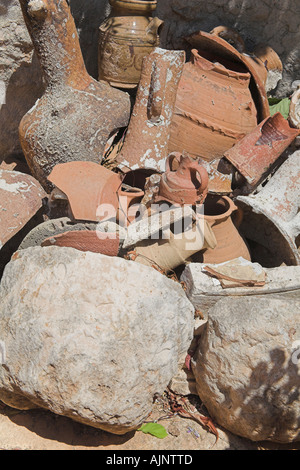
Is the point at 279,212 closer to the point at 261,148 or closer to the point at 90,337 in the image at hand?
the point at 261,148

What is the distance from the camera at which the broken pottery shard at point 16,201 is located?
299cm

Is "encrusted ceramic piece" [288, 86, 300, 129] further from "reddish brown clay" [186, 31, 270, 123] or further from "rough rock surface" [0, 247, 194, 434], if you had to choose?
"rough rock surface" [0, 247, 194, 434]

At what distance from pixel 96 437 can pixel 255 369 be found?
34.7 inches

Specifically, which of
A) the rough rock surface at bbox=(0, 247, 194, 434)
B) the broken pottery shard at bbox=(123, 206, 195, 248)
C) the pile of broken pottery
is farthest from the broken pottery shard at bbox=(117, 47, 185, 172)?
the rough rock surface at bbox=(0, 247, 194, 434)

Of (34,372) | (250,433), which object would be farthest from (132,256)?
(250,433)

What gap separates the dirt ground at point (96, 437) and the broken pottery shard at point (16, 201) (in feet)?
3.45

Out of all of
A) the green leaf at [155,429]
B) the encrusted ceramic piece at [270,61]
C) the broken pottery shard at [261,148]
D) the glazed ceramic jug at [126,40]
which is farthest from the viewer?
the encrusted ceramic piece at [270,61]

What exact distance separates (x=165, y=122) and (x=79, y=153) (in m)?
0.65

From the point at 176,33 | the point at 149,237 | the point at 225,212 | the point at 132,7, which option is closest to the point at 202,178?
the point at 225,212

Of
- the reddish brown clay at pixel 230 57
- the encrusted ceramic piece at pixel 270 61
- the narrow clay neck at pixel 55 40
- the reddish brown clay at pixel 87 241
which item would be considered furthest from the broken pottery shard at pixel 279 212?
the narrow clay neck at pixel 55 40

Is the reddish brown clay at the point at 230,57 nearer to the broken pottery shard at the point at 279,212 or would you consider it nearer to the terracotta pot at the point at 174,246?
the broken pottery shard at the point at 279,212

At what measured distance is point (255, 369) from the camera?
2.38 metres

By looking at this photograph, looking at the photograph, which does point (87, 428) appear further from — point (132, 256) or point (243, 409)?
point (132, 256)

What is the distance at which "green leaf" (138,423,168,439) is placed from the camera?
2.49 m
